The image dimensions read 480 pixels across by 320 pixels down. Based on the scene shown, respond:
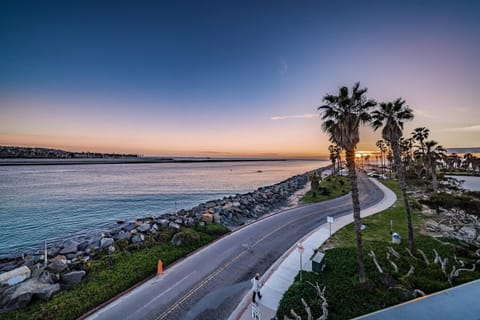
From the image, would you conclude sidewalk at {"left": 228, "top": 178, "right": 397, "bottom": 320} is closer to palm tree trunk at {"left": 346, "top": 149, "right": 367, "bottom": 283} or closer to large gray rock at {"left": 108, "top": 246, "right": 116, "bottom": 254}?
palm tree trunk at {"left": 346, "top": 149, "right": 367, "bottom": 283}

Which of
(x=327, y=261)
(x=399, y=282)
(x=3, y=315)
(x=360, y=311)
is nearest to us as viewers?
(x=360, y=311)

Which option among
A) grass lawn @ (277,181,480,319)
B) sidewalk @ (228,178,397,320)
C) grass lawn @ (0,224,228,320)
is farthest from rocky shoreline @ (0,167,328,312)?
grass lawn @ (277,181,480,319)

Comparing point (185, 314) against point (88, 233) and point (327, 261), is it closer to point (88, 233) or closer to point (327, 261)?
point (327, 261)

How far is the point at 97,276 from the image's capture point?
12.1m

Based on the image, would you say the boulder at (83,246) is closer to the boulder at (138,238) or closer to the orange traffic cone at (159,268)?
the boulder at (138,238)

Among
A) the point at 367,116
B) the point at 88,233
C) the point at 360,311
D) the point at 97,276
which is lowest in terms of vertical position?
the point at 88,233

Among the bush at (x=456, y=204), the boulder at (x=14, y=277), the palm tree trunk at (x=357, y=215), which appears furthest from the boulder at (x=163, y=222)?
the bush at (x=456, y=204)

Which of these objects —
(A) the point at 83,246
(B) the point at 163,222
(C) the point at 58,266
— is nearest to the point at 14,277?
(C) the point at 58,266

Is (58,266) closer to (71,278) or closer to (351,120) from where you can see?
(71,278)

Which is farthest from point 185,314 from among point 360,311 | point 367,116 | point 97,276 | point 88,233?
point 88,233

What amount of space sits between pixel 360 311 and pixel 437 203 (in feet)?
87.7

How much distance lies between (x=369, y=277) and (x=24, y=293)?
17.3 m

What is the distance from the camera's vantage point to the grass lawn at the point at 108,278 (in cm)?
944

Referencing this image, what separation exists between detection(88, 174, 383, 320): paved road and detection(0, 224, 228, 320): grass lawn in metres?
0.87
